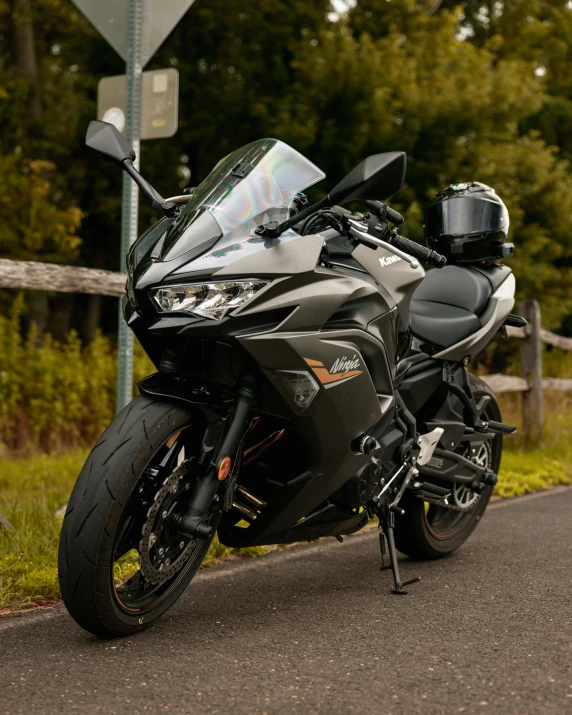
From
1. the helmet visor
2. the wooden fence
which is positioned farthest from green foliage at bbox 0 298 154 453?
the helmet visor

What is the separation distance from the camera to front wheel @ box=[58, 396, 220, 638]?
285cm

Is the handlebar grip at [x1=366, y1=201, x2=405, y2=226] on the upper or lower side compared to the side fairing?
upper

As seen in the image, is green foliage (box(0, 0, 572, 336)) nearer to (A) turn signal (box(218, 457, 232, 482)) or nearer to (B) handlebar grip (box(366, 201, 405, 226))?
(B) handlebar grip (box(366, 201, 405, 226))

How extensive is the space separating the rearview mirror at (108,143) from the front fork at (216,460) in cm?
91

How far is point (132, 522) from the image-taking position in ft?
9.99

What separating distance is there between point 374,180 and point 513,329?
5683 mm

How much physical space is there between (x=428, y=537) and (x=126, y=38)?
119 inches

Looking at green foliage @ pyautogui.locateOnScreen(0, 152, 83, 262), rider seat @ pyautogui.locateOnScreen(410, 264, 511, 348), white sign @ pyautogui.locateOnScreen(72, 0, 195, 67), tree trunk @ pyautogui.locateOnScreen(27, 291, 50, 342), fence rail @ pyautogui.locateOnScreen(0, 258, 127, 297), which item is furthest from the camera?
tree trunk @ pyautogui.locateOnScreen(27, 291, 50, 342)

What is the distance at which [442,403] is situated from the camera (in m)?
4.31

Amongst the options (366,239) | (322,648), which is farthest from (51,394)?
(322,648)

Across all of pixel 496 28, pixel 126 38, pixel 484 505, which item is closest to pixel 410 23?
→ pixel 496 28

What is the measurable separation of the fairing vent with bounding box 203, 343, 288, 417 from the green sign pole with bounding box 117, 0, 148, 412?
2.06 meters

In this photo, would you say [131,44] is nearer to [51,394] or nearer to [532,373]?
[51,394]

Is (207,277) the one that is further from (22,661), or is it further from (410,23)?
(410,23)
